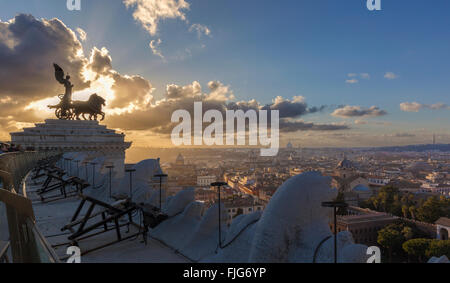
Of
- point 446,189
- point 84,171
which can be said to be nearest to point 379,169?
point 446,189

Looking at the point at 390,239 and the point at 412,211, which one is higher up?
the point at 412,211

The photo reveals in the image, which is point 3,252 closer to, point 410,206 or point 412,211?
point 412,211

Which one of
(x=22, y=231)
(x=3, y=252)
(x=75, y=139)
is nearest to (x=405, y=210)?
(x=75, y=139)

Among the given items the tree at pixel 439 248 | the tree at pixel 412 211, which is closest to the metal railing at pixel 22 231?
the tree at pixel 439 248

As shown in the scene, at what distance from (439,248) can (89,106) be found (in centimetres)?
4454

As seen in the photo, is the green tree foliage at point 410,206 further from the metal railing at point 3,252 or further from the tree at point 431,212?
the metal railing at point 3,252

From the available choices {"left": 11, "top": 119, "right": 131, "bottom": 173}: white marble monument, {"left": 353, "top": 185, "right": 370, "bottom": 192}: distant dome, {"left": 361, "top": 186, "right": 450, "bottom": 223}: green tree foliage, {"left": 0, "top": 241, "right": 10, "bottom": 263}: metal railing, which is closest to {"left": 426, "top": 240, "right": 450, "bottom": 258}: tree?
{"left": 361, "top": 186, "right": 450, "bottom": 223}: green tree foliage

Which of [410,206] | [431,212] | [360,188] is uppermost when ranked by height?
[431,212]

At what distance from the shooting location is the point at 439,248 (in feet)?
114

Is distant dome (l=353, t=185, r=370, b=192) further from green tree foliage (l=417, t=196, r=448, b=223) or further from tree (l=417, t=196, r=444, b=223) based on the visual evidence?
tree (l=417, t=196, r=444, b=223)

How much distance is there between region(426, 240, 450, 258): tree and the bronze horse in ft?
142

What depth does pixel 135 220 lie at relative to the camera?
6.80 meters

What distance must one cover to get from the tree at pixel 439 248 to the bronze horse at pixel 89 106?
4326cm

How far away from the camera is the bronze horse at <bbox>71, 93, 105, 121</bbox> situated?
29.0 metres
